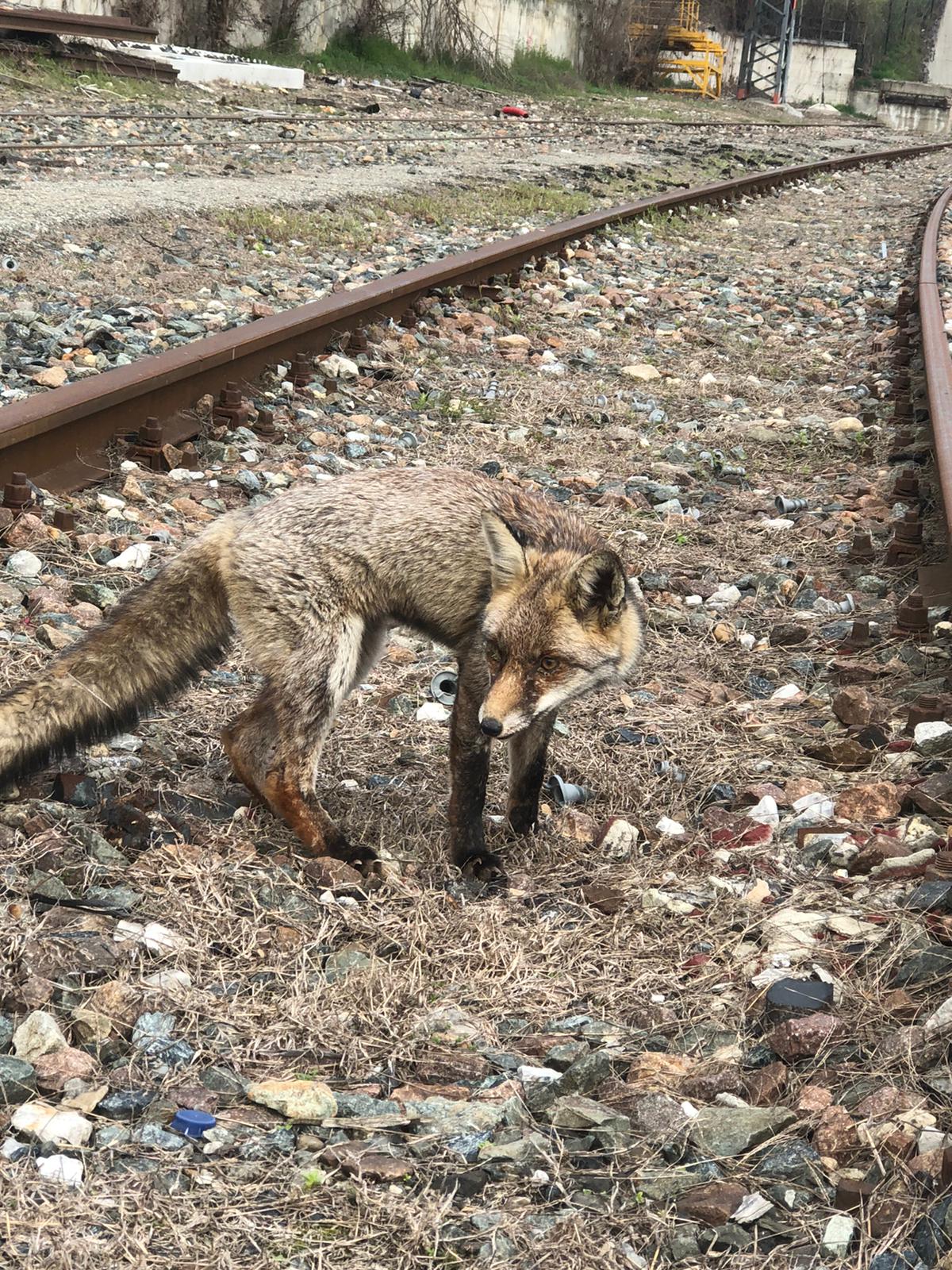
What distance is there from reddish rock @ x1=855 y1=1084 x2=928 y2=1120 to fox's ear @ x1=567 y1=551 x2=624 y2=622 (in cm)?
166

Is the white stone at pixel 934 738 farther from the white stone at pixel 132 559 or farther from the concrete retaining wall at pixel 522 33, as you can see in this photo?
the concrete retaining wall at pixel 522 33

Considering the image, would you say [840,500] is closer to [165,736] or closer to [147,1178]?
[165,736]

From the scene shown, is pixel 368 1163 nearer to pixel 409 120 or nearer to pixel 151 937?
pixel 151 937

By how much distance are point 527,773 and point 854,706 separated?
4.20 feet

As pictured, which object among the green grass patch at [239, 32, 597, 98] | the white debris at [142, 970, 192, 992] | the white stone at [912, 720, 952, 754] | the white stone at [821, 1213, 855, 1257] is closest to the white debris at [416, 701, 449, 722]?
the white stone at [912, 720, 952, 754]

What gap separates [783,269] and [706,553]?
349 inches

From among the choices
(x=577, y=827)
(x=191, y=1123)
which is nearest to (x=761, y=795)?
(x=577, y=827)

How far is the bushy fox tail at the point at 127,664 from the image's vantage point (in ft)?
12.8

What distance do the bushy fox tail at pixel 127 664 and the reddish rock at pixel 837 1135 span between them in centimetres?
229

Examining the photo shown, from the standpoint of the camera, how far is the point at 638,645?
14.9 feet

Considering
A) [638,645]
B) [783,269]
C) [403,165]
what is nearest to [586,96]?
[403,165]

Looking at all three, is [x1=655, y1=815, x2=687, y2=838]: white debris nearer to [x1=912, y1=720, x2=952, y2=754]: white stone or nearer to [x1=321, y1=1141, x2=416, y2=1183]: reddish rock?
[x1=912, y1=720, x2=952, y2=754]: white stone

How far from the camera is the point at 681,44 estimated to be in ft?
154

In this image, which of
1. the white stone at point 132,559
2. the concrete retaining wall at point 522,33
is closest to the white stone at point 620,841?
the white stone at point 132,559
